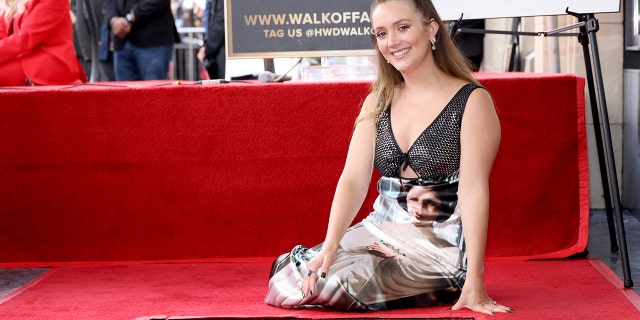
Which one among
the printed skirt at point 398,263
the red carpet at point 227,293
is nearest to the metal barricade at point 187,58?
the red carpet at point 227,293

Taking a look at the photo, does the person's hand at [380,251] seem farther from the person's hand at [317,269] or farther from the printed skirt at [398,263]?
the person's hand at [317,269]

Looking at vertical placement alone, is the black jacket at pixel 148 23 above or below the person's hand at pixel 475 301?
above

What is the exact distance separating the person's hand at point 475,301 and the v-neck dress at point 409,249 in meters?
0.15

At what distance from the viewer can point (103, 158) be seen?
14.0ft

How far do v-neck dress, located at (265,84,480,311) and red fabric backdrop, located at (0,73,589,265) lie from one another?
0.90 meters

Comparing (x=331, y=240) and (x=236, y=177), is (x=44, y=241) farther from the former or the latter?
(x=331, y=240)

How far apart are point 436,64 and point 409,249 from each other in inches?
25.1

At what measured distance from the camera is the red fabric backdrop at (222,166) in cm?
418

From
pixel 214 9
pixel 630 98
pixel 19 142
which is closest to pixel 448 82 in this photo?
pixel 19 142

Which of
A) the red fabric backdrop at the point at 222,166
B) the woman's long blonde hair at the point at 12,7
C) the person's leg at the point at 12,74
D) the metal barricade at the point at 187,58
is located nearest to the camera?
the red fabric backdrop at the point at 222,166

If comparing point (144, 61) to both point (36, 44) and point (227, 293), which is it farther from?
point (227, 293)

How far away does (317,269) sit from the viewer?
3158mm

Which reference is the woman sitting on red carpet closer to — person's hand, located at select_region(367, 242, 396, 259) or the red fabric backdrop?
person's hand, located at select_region(367, 242, 396, 259)

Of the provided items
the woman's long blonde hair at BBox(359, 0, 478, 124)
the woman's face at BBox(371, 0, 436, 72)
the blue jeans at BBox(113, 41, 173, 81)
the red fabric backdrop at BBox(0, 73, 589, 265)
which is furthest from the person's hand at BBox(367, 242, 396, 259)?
the blue jeans at BBox(113, 41, 173, 81)
